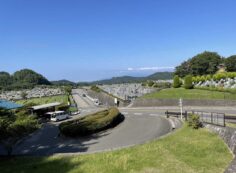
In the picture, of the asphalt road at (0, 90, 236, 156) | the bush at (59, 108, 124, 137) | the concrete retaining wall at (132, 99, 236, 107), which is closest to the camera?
the asphalt road at (0, 90, 236, 156)

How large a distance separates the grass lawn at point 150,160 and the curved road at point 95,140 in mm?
3431

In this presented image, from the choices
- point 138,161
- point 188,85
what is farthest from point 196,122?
point 188,85

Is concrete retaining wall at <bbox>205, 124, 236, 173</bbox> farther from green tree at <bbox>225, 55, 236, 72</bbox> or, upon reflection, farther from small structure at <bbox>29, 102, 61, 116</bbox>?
green tree at <bbox>225, 55, 236, 72</bbox>

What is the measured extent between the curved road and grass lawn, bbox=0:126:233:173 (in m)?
3.43

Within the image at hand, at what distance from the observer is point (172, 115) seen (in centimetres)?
3102

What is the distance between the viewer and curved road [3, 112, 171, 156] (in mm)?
20266

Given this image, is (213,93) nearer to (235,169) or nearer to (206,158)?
(206,158)

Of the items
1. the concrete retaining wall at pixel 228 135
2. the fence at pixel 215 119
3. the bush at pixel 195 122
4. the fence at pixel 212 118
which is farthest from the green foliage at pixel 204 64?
the concrete retaining wall at pixel 228 135

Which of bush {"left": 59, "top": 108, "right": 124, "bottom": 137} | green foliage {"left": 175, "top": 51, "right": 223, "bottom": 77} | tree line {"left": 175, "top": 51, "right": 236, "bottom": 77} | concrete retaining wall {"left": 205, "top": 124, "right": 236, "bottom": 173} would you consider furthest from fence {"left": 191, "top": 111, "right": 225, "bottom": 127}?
green foliage {"left": 175, "top": 51, "right": 223, "bottom": 77}

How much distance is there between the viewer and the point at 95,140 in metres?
23.0

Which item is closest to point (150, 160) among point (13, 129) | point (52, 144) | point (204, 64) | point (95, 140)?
point (13, 129)

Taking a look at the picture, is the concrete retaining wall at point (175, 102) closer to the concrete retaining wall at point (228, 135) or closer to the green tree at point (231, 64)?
the concrete retaining wall at point (228, 135)

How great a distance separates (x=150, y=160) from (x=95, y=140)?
35.4ft

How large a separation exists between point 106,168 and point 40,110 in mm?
30716
